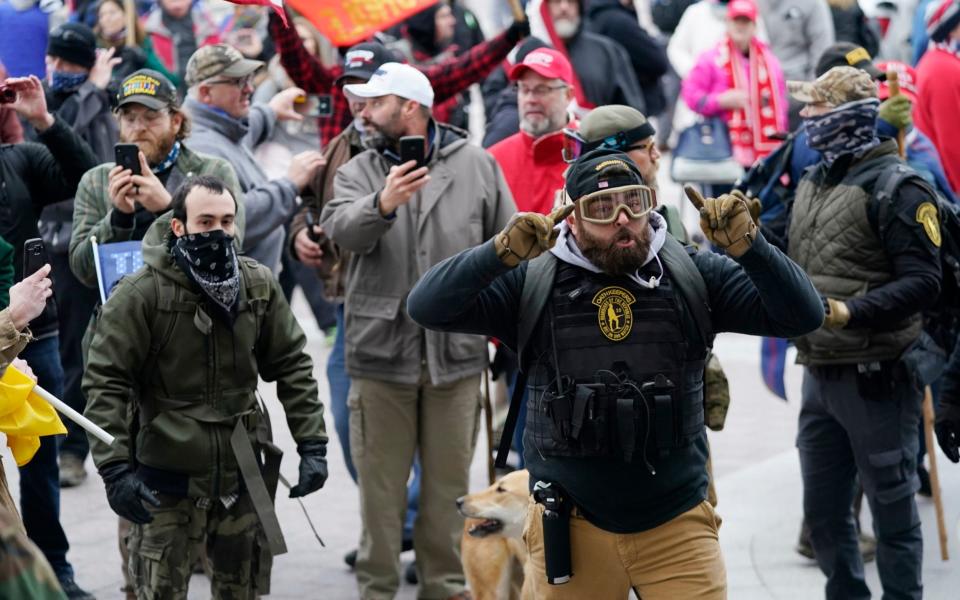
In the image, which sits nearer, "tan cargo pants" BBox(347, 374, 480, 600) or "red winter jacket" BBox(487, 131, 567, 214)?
"tan cargo pants" BBox(347, 374, 480, 600)

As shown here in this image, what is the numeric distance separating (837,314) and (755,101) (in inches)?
228

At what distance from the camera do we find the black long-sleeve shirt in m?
4.61

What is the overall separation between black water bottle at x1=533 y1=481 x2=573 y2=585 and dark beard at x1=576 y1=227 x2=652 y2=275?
694 millimetres

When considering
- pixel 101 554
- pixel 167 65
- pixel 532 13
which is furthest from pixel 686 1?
pixel 101 554

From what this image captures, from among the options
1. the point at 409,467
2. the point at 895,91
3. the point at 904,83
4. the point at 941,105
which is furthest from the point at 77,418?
the point at 941,105

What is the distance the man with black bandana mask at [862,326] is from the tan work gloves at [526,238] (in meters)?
1.96

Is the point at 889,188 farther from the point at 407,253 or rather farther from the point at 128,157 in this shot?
the point at 128,157

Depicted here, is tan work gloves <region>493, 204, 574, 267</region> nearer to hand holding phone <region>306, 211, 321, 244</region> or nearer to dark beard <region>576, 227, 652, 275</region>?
dark beard <region>576, 227, 652, 275</region>

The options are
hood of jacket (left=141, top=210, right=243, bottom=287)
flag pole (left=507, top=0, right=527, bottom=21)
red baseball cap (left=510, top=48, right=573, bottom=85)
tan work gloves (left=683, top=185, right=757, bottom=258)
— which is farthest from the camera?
flag pole (left=507, top=0, right=527, bottom=21)

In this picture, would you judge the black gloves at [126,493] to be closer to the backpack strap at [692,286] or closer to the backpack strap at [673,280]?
the backpack strap at [673,280]

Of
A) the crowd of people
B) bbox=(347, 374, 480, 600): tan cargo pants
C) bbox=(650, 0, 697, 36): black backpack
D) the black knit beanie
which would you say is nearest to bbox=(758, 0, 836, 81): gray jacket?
the crowd of people

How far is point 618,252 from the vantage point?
4656 mm

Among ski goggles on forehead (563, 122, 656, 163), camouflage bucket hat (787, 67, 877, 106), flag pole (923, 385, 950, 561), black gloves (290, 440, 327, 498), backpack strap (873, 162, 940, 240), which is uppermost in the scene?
camouflage bucket hat (787, 67, 877, 106)

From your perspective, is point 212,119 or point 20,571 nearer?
point 20,571
